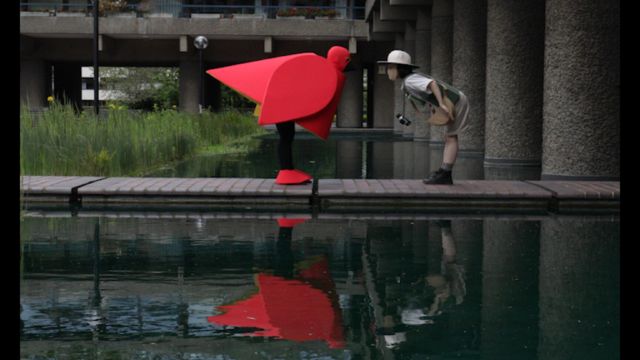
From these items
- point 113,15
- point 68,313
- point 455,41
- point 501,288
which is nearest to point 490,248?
point 501,288

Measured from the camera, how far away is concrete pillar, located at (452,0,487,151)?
21.6m

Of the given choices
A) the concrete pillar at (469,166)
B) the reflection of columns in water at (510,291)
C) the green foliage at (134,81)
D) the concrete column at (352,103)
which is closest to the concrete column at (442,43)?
the concrete pillar at (469,166)

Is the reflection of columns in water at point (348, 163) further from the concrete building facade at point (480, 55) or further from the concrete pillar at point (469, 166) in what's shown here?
the concrete pillar at point (469, 166)

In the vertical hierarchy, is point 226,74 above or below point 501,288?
above

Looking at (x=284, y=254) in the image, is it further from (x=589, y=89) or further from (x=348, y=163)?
(x=348, y=163)

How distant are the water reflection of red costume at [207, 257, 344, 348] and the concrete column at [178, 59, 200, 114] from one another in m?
40.7

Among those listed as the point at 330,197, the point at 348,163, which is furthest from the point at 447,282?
the point at 348,163

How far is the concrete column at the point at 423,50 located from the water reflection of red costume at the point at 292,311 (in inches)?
945

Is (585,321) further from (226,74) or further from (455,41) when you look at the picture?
(455,41)

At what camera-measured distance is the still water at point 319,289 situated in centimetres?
461

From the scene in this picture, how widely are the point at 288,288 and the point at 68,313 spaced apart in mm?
1430

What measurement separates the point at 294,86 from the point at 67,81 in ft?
160

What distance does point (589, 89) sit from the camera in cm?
1329

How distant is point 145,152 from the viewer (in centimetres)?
1628
